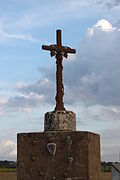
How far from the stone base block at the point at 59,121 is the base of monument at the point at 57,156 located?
0.25 m

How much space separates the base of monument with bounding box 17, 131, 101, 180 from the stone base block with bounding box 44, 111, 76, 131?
10.0 inches

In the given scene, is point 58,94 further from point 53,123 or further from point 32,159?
point 32,159

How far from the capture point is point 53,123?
34.5ft

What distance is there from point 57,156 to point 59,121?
2.40ft

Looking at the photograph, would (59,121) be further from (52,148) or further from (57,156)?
(57,156)

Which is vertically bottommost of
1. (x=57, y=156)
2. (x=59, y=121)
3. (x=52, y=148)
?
(x=57, y=156)

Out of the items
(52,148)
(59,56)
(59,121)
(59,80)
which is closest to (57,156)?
(52,148)

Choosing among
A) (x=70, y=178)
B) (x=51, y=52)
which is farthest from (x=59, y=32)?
(x=70, y=178)

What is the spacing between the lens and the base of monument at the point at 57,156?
10070 mm

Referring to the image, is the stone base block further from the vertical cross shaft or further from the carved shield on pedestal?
the carved shield on pedestal

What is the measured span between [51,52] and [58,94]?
0.90 metres

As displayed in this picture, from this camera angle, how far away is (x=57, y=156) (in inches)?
400

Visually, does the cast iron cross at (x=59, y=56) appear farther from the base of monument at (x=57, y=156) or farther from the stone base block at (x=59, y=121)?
the base of monument at (x=57, y=156)

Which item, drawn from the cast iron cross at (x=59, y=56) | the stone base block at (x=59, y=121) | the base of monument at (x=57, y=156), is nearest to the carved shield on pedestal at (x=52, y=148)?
the base of monument at (x=57, y=156)
